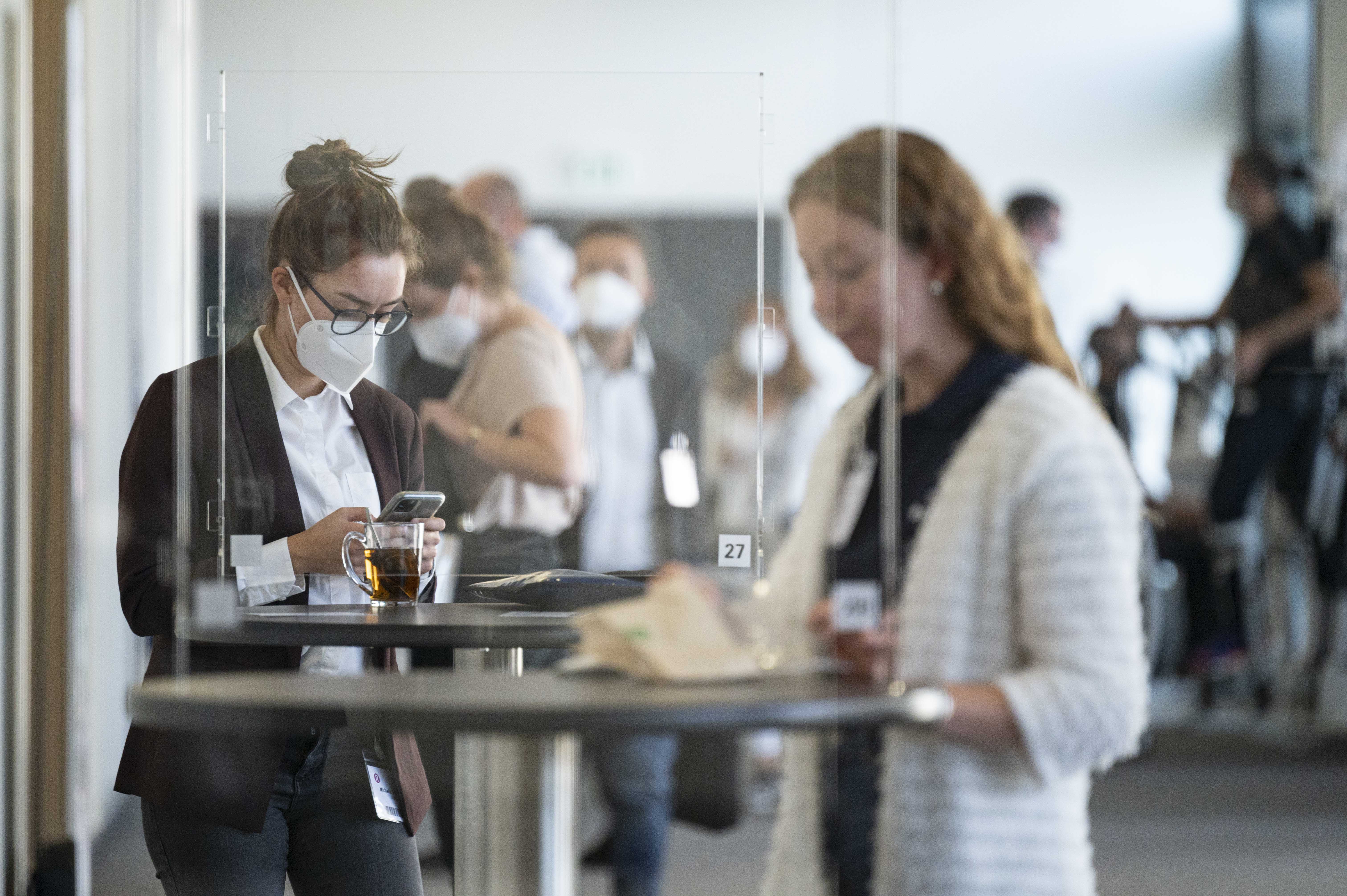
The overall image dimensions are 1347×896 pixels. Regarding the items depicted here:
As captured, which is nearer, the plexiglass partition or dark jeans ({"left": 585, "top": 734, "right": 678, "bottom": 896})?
dark jeans ({"left": 585, "top": 734, "right": 678, "bottom": 896})

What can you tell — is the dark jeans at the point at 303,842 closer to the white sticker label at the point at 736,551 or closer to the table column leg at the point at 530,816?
the table column leg at the point at 530,816

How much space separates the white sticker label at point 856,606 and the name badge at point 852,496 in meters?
0.05

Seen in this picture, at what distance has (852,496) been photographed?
1171 millimetres

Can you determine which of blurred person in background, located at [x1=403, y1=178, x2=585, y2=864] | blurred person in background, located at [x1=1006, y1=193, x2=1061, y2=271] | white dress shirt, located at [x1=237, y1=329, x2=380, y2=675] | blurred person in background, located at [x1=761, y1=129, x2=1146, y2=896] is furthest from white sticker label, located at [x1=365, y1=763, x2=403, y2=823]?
blurred person in background, located at [x1=1006, y1=193, x2=1061, y2=271]

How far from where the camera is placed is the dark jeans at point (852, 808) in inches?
43.4

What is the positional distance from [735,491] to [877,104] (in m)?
0.54

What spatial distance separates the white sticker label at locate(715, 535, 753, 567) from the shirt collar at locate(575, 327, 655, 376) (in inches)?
10.9

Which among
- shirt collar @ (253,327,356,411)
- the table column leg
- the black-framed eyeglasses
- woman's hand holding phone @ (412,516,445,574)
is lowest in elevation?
the table column leg

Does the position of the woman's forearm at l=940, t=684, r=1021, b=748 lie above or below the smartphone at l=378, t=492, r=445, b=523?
below

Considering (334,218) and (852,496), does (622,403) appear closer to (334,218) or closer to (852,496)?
(334,218)

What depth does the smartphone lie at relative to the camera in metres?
1.67

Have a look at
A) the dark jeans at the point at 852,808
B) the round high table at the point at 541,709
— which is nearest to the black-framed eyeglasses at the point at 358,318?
the round high table at the point at 541,709

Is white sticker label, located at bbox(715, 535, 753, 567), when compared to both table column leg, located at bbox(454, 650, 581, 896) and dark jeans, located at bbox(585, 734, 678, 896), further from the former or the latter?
table column leg, located at bbox(454, 650, 581, 896)

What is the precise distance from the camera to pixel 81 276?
7.94 ft
